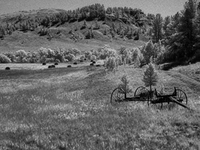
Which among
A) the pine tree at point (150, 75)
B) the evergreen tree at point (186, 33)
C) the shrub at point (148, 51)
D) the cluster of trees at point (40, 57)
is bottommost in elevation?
the cluster of trees at point (40, 57)

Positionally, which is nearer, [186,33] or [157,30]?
[186,33]

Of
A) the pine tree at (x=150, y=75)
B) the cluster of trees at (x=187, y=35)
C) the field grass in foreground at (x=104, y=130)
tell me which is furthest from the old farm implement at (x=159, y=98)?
the cluster of trees at (x=187, y=35)

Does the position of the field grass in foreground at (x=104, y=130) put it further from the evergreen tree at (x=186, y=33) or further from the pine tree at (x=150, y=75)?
the evergreen tree at (x=186, y=33)

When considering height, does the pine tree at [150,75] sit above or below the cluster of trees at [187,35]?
below

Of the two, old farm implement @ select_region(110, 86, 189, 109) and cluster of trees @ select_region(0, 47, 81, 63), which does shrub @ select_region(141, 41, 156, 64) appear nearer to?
old farm implement @ select_region(110, 86, 189, 109)

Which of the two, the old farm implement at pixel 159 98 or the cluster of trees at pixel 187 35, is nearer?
the old farm implement at pixel 159 98

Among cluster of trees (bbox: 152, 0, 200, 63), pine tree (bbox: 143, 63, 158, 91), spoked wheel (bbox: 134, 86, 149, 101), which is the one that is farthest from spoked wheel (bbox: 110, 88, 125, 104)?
cluster of trees (bbox: 152, 0, 200, 63)

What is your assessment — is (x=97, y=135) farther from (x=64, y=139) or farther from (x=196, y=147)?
(x=196, y=147)

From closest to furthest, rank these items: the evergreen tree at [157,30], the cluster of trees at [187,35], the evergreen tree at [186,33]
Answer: the cluster of trees at [187,35], the evergreen tree at [186,33], the evergreen tree at [157,30]

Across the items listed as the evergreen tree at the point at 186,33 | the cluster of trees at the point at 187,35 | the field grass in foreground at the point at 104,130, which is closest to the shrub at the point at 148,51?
the cluster of trees at the point at 187,35

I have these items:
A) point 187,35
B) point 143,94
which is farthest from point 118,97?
point 187,35

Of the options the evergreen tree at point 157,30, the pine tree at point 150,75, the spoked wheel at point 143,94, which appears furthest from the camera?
the evergreen tree at point 157,30

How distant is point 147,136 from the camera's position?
25.5 ft

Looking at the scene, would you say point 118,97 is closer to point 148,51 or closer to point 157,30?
point 148,51
